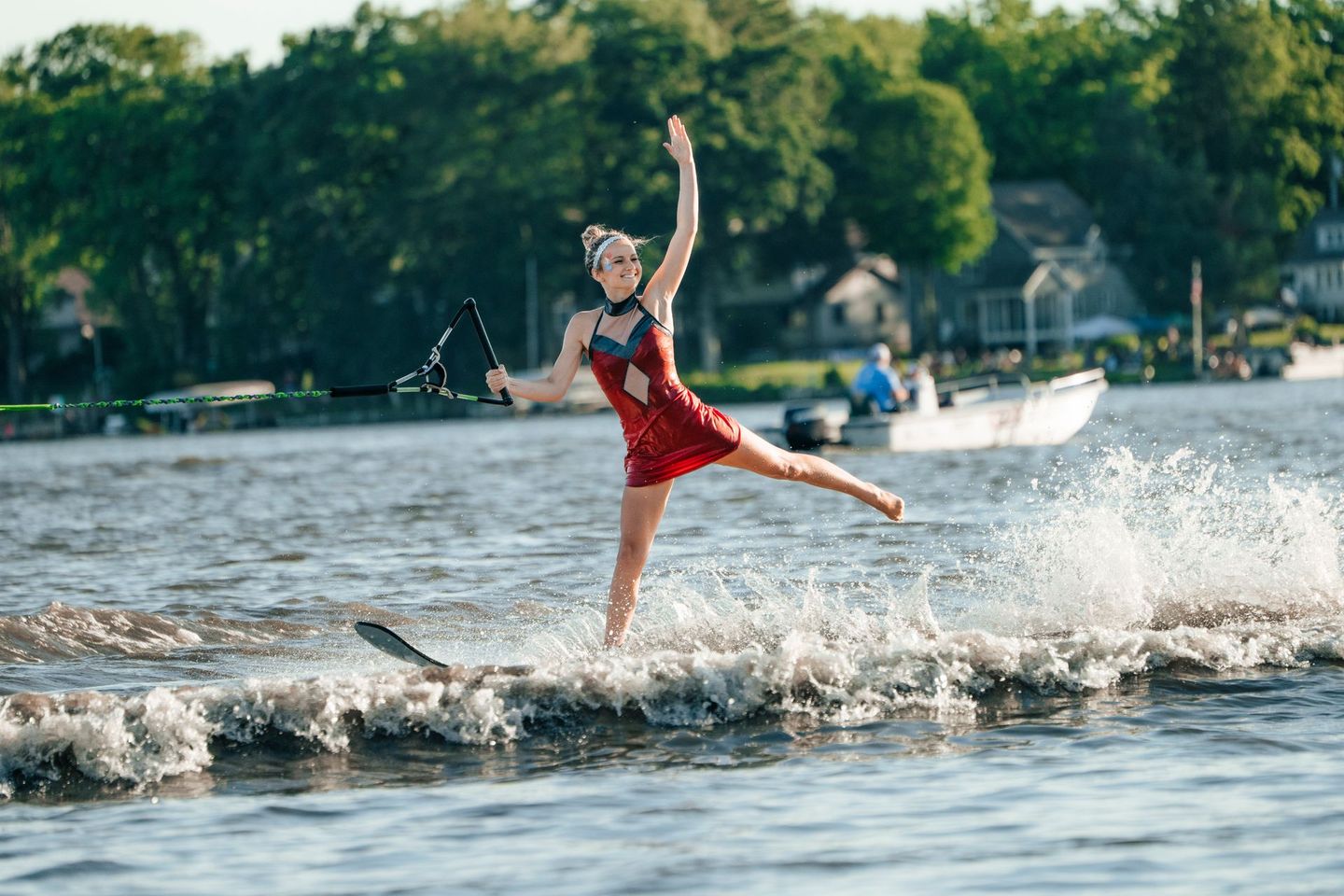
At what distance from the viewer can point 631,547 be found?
9617mm

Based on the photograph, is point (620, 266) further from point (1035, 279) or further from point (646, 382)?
point (1035, 279)

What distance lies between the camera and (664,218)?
77.9 metres

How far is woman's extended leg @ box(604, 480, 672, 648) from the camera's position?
9.52 meters

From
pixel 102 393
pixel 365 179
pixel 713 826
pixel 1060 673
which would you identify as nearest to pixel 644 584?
pixel 1060 673

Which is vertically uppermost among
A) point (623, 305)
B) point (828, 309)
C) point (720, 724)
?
point (828, 309)

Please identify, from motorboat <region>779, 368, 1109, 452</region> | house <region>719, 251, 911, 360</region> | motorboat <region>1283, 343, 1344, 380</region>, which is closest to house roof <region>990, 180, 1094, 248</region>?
house <region>719, 251, 911, 360</region>

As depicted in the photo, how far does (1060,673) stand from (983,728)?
91 cm

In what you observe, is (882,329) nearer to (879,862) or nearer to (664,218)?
(664,218)

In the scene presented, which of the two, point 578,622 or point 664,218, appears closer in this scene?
point 578,622

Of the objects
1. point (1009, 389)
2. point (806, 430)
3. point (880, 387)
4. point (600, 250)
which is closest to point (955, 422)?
point (880, 387)

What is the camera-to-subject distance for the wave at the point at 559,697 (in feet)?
28.2

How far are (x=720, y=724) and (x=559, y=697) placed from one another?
2.36 feet

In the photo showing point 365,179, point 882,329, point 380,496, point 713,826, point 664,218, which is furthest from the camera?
point 882,329

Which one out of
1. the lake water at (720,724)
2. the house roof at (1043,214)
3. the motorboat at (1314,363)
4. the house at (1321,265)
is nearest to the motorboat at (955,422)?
the lake water at (720,724)
